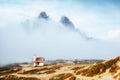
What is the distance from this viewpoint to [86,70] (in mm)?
123438

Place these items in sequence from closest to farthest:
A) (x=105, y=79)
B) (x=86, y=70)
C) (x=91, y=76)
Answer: (x=105, y=79), (x=91, y=76), (x=86, y=70)

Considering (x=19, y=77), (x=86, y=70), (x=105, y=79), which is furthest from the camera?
(x=19, y=77)

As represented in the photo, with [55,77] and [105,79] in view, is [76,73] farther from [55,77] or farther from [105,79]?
[105,79]

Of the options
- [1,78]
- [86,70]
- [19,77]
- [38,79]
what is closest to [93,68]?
[86,70]

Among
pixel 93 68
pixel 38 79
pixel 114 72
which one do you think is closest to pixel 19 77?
pixel 38 79

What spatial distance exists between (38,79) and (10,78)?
14959 mm

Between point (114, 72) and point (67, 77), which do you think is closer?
point (114, 72)

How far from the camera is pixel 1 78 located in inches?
5689

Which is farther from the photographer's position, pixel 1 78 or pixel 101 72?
pixel 1 78

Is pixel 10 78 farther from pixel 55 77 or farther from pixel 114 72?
pixel 114 72

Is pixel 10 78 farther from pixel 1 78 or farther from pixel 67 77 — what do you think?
pixel 67 77

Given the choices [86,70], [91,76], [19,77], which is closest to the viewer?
[91,76]

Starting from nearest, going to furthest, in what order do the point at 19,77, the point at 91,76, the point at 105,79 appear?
the point at 105,79, the point at 91,76, the point at 19,77

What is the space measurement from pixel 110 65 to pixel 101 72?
17.0 feet
